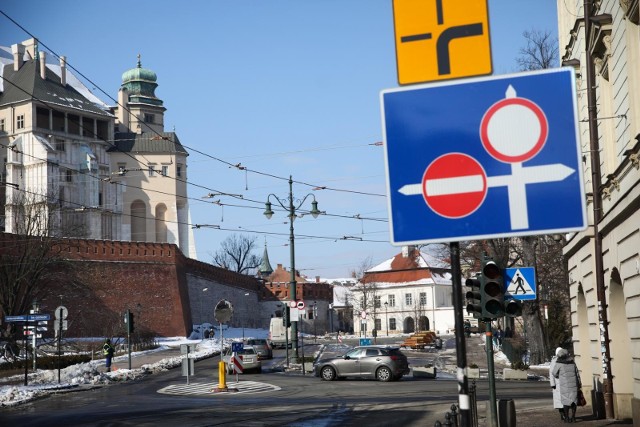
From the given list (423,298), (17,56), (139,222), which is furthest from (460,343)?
(423,298)

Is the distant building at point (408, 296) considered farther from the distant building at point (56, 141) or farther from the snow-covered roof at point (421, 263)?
the distant building at point (56, 141)

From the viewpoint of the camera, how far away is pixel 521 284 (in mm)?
17547

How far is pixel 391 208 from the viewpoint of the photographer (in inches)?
194

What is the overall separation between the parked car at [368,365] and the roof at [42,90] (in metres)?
75.1

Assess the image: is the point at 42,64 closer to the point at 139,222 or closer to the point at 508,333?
the point at 139,222

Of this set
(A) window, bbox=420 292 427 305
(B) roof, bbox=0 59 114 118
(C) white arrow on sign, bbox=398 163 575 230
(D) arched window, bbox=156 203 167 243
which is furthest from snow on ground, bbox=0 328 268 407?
(A) window, bbox=420 292 427 305

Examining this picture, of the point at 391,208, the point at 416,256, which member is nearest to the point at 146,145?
the point at 416,256

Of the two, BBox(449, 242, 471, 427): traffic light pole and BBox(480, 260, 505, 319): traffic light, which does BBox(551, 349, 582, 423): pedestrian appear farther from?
BBox(449, 242, 471, 427): traffic light pole

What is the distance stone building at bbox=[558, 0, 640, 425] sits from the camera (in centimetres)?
1454

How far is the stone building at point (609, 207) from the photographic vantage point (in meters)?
14.5

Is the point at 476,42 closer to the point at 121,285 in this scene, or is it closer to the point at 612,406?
the point at 612,406

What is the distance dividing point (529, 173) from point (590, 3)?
14519 mm

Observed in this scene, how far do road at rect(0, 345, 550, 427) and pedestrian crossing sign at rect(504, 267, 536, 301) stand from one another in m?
2.90

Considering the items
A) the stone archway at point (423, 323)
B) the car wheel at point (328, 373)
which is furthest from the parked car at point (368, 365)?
the stone archway at point (423, 323)
